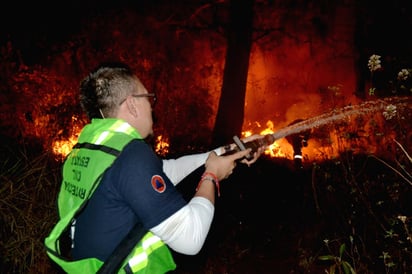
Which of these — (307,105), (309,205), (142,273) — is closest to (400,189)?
(309,205)

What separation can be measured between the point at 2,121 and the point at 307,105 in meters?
11.3

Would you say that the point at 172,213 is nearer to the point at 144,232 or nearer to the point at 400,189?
the point at 144,232

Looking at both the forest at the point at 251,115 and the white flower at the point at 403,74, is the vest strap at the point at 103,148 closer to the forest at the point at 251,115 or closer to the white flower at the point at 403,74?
the forest at the point at 251,115

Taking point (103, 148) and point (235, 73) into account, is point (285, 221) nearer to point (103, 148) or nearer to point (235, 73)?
point (235, 73)

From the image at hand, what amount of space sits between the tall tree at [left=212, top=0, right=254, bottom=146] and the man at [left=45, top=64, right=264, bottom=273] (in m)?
6.91

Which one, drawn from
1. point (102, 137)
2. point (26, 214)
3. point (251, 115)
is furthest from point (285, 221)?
point (251, 115)

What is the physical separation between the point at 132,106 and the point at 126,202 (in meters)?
0.58

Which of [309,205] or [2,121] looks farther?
[2,121]

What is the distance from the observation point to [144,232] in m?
2.06

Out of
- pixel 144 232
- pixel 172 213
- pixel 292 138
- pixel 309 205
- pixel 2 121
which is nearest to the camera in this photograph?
pixel 172 213

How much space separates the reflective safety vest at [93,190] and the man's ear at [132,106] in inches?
6.1

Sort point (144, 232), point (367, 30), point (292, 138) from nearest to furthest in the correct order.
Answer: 1. point (144, 232)
2. point (292, 138)
3. point (367, 30)

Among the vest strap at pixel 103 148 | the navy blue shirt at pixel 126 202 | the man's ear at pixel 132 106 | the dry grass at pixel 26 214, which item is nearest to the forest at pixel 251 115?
the dry grass at pixel 26 214

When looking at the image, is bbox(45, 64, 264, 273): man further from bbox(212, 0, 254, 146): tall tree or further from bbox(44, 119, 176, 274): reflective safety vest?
bbox(212, 0, 254, 146): tall tree
